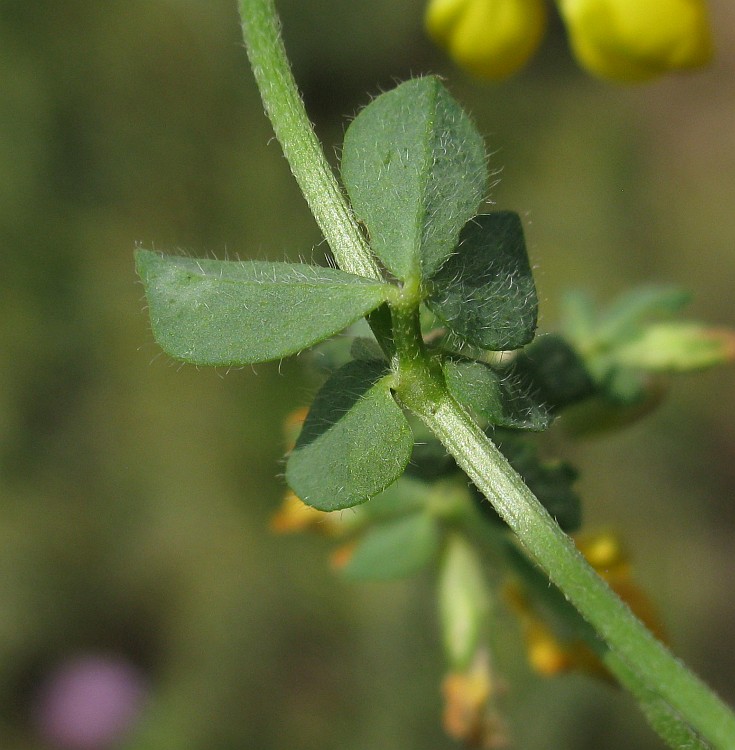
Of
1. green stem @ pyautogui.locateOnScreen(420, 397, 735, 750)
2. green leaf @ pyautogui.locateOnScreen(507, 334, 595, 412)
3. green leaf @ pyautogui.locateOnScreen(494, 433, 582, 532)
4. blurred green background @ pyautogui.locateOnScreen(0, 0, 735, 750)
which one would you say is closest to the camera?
green stem @ pyautogui.locateOnScreen(420, 397, 735, 750)

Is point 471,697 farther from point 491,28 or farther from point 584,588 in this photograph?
point 491,28

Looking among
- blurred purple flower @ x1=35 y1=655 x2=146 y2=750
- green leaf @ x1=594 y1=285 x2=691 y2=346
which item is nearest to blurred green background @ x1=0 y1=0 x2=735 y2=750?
blurred purple flower @ x1=35 y1=655 x2=146 y2=750

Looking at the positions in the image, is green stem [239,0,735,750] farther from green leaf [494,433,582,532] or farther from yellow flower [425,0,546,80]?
yellow flower [425,0,546,80]

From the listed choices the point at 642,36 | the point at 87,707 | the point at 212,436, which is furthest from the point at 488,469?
the point at 87,707

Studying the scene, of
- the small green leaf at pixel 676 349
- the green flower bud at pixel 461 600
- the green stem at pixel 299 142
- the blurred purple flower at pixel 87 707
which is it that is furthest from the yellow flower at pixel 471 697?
the blurred purple flower at pixel 87 707

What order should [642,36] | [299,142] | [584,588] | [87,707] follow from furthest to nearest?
[87,707]
[642,36]
[299,142]
[584,588]

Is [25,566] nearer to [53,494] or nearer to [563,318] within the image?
[53,494]
